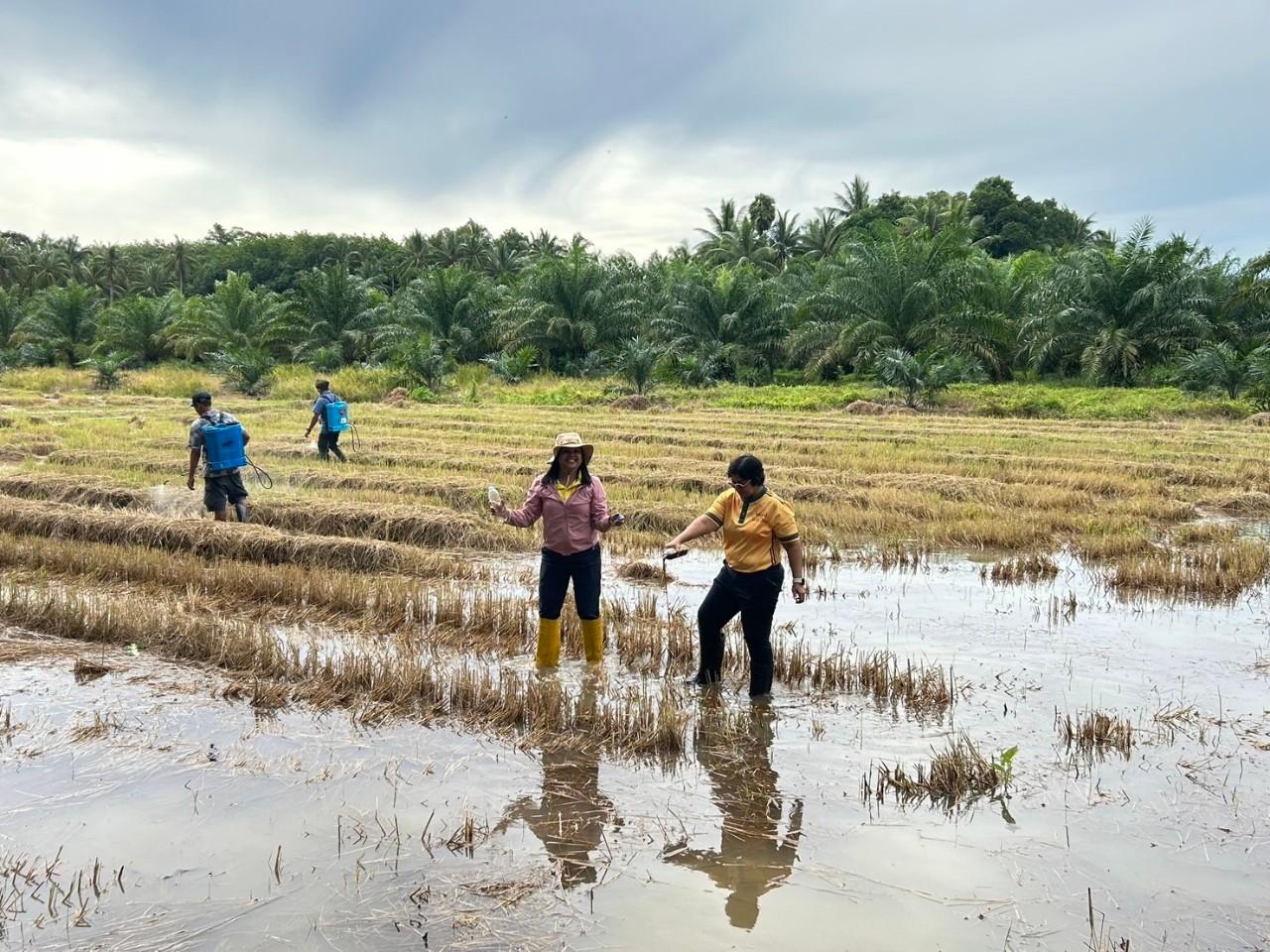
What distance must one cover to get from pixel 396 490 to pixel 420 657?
6.44m

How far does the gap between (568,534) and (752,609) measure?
1.23 meters

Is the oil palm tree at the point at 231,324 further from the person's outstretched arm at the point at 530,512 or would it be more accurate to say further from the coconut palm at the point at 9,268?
the person's outstretched arm at the point at 530,512

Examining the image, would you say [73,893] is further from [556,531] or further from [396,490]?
[396,490]

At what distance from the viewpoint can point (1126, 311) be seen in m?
27.5

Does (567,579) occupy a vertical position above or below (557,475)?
below

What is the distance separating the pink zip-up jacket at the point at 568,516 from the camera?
21.3 ft

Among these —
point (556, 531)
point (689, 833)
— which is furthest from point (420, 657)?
point (689, 833)

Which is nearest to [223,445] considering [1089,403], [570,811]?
[570,811]

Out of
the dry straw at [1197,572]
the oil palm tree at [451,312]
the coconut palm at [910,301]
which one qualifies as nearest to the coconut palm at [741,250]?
the oil palm tree at [451,312]

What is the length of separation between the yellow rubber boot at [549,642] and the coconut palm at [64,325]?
130 ft

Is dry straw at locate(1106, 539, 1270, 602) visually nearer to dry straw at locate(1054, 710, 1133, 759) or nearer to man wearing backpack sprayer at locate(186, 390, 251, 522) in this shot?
dry straw at locate(1054, 710, 1133, 759)

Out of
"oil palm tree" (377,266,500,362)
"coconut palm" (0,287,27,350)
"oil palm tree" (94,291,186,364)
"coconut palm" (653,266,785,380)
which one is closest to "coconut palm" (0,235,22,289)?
"coconut palm" (0,287,27,350)

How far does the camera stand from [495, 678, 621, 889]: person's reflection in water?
4191 mm

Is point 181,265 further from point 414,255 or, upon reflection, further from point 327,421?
point 327,421
